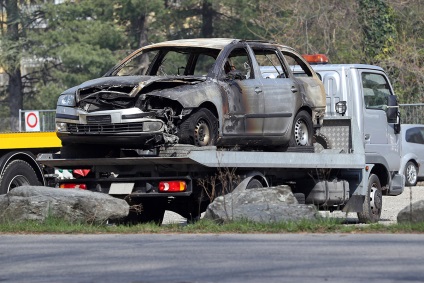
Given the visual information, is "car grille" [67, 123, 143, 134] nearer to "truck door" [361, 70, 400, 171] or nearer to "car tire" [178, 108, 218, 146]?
"car tire" [178, 108, 218, 146]

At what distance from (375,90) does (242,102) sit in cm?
376

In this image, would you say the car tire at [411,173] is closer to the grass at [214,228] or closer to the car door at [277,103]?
the car door at [277,103]

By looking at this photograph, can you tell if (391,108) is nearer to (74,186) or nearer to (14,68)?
(74,186)

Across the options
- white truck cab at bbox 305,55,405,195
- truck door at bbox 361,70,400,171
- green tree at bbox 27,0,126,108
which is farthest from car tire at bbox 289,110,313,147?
green tree at bbox 27,0,126,108

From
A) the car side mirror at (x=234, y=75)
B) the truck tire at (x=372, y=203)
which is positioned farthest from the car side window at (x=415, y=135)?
the car side mirror at (x=234, y=75)

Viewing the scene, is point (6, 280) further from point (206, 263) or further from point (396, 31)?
point (396, 31)

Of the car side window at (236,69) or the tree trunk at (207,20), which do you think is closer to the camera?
the car side window at (236,69)

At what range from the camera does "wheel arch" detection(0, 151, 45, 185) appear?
1734cm

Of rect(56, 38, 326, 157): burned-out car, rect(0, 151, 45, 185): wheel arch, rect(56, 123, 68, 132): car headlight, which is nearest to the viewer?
rect(56, 38, 326, 157): burned-out car

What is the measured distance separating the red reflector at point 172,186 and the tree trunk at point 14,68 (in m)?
36.9

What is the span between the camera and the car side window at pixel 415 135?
3117 cm

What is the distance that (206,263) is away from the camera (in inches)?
378

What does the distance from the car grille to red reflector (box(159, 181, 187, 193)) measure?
846 millimetres

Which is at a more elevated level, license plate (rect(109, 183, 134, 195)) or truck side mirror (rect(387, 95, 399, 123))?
truck side mirror (rect(387, 95, 399, 123))
